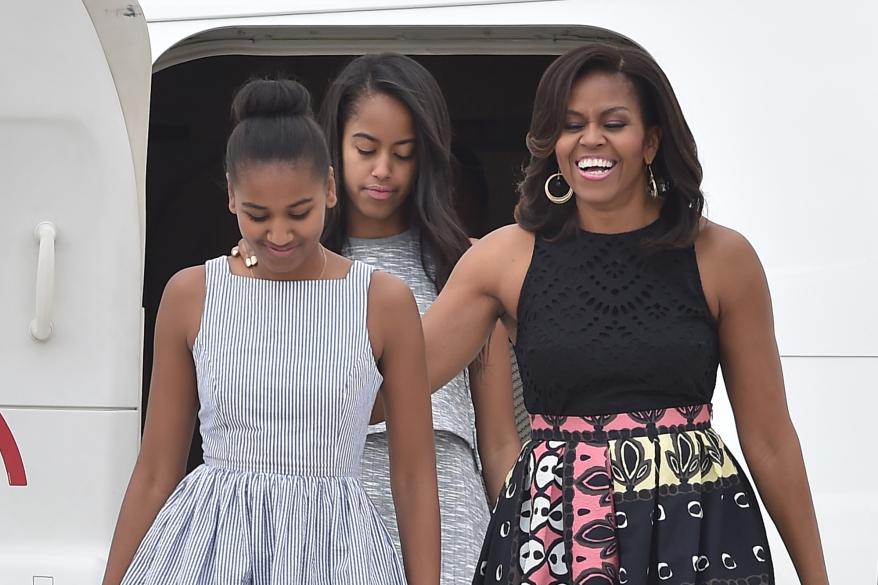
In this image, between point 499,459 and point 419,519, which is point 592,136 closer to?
point 419,519

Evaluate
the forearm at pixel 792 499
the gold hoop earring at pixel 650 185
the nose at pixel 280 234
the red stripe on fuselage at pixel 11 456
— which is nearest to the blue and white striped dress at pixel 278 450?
the nose at pixel 280 234

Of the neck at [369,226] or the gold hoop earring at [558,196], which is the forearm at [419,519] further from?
the neck at [369,226]

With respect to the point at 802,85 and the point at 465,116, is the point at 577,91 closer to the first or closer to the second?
the point at 802,85

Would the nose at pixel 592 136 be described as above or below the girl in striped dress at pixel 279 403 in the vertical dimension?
above

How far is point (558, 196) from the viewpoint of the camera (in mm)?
2270

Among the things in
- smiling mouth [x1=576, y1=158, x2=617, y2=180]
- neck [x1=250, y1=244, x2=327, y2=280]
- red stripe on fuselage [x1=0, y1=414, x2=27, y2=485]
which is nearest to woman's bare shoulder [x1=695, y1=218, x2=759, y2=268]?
smiling mouth [x1=576, y1=158, x2=617, y2=180]

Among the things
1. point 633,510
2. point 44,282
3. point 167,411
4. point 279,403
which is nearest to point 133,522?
point 167,411

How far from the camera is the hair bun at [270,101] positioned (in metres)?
2.12

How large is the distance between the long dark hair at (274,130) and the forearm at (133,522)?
1.51ft

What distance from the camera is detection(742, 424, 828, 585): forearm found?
85.4 inches

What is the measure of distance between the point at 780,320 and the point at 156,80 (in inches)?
114

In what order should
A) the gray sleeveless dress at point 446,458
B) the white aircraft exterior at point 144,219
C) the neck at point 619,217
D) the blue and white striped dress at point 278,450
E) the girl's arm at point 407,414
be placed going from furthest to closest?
the white aircraft exterior at point 144,219, the gray sleeveless dress at point 446,458, the neck at point 619,217, the girl's arm at point 407,414, the blue and white striped dress at point 278,450

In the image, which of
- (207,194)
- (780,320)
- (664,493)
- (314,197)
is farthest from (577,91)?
(207,194)

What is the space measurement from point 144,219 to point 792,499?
5.31 ft
